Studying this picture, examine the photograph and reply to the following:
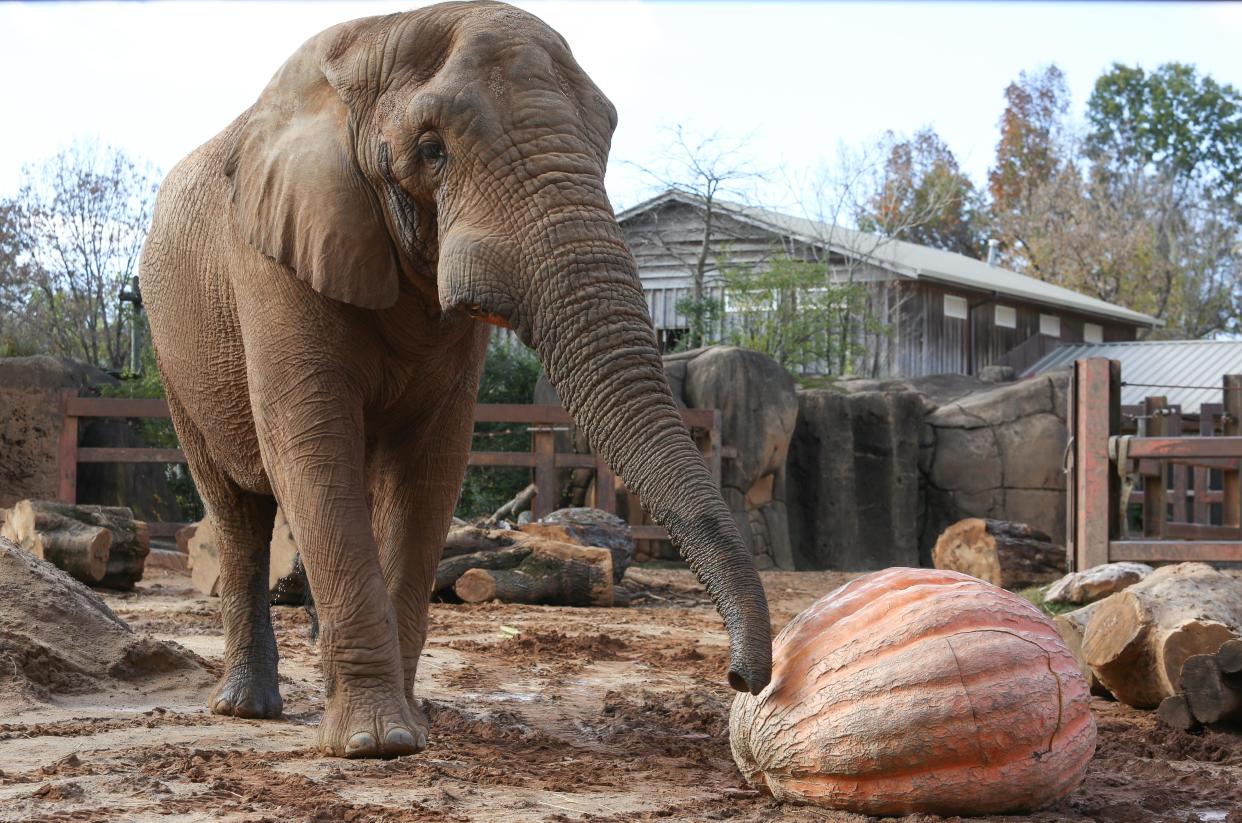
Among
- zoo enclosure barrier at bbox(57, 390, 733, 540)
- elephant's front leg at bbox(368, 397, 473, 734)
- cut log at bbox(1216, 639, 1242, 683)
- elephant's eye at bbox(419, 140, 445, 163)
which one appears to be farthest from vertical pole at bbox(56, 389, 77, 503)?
cut log at bbox(1216, 639, 1242, 683)

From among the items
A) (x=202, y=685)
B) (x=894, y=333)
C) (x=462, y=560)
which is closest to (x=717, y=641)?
(x=462, y=560)

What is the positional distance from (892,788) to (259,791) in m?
1.83

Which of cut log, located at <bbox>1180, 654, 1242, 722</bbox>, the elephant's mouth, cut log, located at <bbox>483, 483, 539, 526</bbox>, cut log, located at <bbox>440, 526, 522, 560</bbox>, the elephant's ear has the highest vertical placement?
the elephant's ear

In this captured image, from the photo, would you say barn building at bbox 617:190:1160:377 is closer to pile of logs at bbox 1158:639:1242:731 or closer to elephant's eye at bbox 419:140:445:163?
pile of logs at bbox 1158:639:1242:731

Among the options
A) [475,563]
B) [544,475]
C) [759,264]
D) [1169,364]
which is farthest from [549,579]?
[1169,364]

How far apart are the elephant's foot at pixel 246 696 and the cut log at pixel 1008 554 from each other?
25.3 feet

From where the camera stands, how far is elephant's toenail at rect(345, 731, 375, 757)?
4.56m

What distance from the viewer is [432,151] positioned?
4.46 m

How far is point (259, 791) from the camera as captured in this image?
13.2 ft

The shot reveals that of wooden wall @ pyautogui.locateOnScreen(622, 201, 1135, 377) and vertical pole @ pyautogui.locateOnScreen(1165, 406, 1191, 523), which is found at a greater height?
wooden wall @ pyautogui.locateOnScreen(622, 201, 1135, 377)

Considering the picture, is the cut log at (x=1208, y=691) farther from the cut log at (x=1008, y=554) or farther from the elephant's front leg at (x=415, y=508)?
the cut log at (x=1008, y=554)

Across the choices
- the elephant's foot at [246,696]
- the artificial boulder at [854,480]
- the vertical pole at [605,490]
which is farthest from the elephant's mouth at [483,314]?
the artificial boulder at [854,480]

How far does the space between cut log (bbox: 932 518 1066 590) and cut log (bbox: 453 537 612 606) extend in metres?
3.17

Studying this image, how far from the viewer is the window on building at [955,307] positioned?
32.3 m
